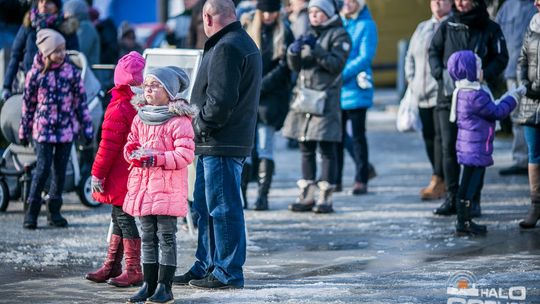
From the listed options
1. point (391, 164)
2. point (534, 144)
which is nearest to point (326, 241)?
point (534, 144)

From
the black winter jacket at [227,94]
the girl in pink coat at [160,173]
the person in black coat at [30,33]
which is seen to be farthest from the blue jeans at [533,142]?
the person in black coat at [30,33]

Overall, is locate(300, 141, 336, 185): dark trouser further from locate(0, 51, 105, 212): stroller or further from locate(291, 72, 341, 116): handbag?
locate(0, 51, 105, 212): stroller

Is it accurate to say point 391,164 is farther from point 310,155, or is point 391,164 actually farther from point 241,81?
point 241,81

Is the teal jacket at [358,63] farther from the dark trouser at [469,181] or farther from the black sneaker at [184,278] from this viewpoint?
the black sneaker at [184,278]

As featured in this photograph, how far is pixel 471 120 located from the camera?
11297 mm

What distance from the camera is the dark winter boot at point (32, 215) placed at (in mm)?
11656

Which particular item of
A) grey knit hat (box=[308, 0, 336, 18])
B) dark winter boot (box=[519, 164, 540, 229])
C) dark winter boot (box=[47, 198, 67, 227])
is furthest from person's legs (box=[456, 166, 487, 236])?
dark winter boot (box=[47, 198, 67, 227])

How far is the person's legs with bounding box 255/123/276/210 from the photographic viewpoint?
13070 millimetres

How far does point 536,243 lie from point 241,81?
341cm

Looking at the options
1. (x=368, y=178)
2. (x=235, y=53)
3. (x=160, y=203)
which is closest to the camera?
(x=160, y=203)

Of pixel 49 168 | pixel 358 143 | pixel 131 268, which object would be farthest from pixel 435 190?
pixel 131 268

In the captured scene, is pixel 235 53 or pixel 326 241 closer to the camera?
pixel 235 53

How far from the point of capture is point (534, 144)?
1152cm

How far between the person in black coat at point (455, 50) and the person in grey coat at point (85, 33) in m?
4.38
